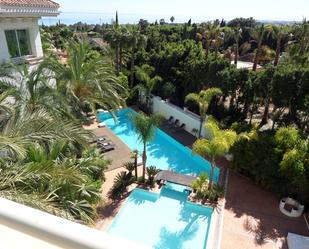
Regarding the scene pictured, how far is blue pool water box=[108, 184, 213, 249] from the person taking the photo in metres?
12.0

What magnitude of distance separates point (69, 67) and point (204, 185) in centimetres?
1001

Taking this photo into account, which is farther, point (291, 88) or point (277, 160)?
point (291, 88)

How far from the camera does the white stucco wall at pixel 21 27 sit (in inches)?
512

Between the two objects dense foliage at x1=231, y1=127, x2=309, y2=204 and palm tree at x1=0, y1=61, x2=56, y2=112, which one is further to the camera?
dense foliage at x1=231, y1=127, x2=309, y2=204

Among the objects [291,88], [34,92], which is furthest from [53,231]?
[291,88]

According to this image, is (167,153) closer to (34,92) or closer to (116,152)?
(116,152)

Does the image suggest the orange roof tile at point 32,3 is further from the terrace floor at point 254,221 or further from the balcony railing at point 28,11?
the terrace floor at point 254,221

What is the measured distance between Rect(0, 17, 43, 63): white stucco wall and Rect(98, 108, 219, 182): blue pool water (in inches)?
262

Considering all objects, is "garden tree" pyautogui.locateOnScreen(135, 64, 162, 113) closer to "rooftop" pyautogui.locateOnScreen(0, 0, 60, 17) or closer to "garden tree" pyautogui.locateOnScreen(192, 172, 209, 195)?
"rooftop" pyautogui.locateOnScreen(0, 0, 60, 17)

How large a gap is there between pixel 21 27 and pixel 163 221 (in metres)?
12.2

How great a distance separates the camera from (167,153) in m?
20.1

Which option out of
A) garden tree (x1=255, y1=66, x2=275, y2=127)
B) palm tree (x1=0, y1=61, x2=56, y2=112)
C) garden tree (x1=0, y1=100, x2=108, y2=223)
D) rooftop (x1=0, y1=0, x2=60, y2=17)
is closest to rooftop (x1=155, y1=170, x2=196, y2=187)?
garden tree (x1=0, y1=100, x2=108, y2=223)

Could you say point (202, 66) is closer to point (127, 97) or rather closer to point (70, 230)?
point (127, 97)

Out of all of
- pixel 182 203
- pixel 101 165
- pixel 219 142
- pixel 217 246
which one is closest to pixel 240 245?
pixel 217 246
